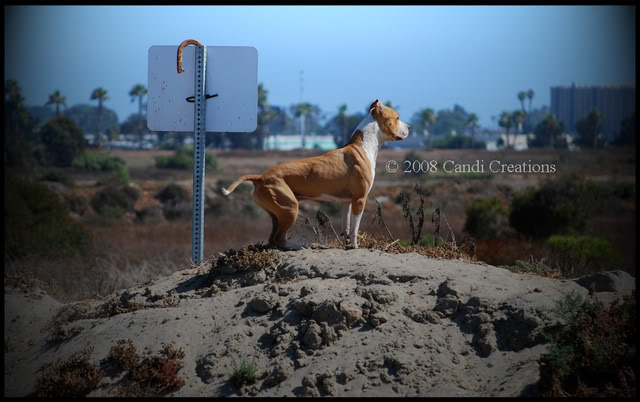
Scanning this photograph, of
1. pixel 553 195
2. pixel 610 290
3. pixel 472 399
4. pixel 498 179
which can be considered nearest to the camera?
pixel 472 399

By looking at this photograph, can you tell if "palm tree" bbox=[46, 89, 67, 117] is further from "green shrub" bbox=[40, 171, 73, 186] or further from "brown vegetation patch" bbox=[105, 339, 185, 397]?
"brown vegetation patch" bbox=[105, 339, 185, 397]

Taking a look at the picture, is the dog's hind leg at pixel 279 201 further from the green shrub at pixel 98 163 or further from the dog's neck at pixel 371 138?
the green shrub at pixel 98 163

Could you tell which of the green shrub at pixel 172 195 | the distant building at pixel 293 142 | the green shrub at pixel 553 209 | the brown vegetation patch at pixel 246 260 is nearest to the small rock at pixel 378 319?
the brown vegetation patch at pixel 246 260

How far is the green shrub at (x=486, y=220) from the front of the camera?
24.5m

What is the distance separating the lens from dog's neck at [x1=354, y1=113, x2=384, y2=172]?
8812mm

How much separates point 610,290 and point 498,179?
137 ft

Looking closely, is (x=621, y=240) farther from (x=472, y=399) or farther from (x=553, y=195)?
(x=472, y=399)

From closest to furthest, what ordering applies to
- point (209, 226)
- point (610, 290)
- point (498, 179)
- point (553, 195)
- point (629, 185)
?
point (610, 290), point (553, 195), point (209, 226), point (629, 185), point (498, 179)

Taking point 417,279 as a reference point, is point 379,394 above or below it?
below

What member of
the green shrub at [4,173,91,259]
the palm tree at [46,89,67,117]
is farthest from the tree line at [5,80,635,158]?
the green shrub at [4,173,91,259]

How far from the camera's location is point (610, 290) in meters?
7.46

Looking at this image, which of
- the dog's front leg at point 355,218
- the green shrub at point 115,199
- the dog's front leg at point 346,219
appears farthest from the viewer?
the green shrub at point 115,199

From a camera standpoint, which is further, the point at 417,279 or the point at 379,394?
the point at 417,279

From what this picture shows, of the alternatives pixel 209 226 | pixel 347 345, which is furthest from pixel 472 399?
pixel 209 226
